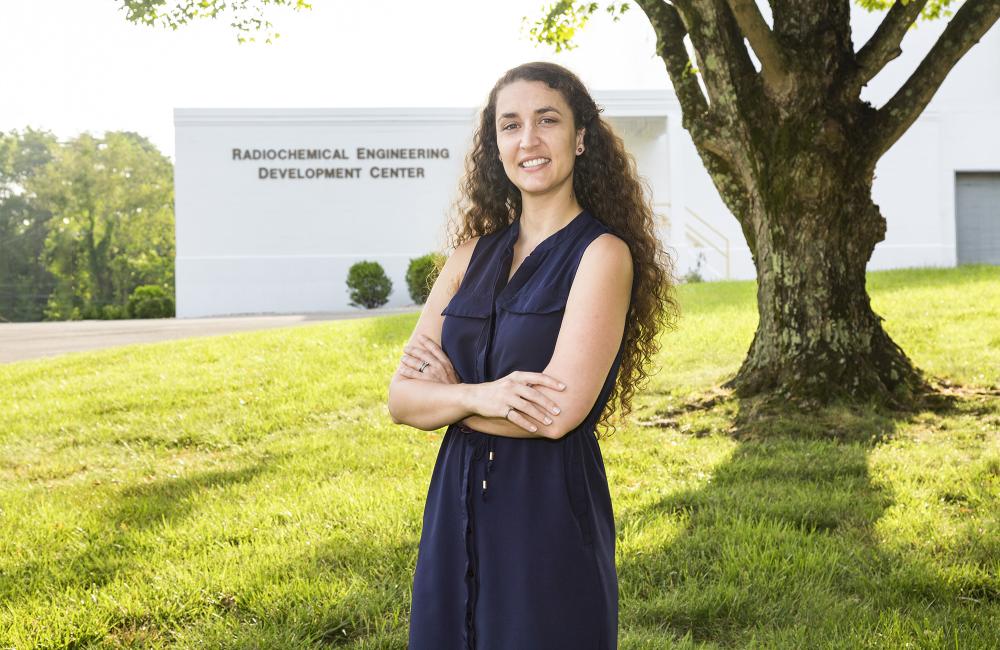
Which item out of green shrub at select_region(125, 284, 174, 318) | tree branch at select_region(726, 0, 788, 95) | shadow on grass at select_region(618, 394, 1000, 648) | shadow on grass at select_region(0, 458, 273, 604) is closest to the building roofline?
green shrub at select_region(125, 284, 174, 318)

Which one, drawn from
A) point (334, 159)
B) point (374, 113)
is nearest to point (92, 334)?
point (334, 159)

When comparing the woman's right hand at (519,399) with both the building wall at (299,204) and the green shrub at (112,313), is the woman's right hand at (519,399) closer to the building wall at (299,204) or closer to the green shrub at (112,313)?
the building wall at (299,204)

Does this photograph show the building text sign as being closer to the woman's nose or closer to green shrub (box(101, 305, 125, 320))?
green shrub (box(101, 305, 125, 320))

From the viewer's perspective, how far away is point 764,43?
6.86 metres

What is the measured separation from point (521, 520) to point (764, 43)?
5.72 meters

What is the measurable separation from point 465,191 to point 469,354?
63 centimetres

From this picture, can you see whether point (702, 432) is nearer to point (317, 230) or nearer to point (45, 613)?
point (45, 613)

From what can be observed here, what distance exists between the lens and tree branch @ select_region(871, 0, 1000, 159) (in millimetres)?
7199

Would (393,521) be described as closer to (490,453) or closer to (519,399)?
(490,453)

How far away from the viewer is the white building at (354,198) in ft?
90.1

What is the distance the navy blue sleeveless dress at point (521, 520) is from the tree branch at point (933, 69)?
5.83m

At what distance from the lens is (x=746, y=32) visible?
22.5 feet

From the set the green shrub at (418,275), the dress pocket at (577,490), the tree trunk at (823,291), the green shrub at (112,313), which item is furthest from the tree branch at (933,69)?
the green shrub at (112,313)

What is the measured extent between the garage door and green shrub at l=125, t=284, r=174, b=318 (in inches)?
1041
